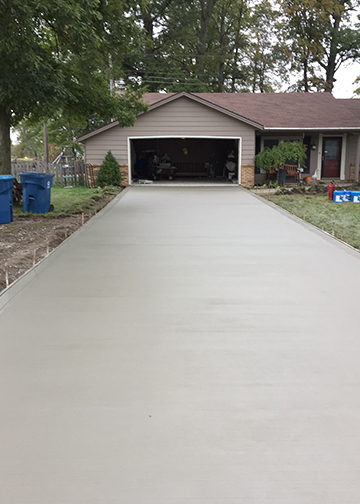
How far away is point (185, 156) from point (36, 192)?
15617 mm

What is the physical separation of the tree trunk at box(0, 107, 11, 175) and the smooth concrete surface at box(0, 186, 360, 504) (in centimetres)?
769

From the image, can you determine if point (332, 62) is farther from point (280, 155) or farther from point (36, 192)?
point (36, 192)

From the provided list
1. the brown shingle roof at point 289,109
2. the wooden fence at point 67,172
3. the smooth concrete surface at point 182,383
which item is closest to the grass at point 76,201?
the wooden fence at point 67,172

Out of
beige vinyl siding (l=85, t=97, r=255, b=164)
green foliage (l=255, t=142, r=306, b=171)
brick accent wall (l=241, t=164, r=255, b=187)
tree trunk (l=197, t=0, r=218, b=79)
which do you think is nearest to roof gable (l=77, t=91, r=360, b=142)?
beige vinyl siding (l=85, t=97, r=255, b=164)

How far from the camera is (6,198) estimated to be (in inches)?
459

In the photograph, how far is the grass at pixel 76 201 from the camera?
1376 cm

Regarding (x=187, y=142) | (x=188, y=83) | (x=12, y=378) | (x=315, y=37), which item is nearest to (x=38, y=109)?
(x=12, y=378)

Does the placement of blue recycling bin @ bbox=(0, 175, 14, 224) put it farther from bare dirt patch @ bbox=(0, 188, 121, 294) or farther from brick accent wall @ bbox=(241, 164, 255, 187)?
brick accent wall @ bbox=(241, 164, 255, 187)

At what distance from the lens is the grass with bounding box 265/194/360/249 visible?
10820mm

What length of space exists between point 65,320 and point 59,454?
7.86 ft

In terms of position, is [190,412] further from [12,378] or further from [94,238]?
[94,238]

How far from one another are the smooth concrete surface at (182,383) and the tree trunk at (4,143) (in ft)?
25.2

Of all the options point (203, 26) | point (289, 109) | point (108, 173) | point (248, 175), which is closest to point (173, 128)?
point (108, 173)

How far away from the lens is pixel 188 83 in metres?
35.7
